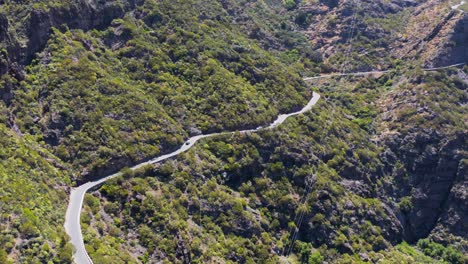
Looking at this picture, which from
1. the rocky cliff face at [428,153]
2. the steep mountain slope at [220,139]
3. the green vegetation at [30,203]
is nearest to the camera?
the green vegetation at [30,203]

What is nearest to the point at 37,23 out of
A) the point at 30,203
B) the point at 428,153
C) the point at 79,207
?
the point at 79,207

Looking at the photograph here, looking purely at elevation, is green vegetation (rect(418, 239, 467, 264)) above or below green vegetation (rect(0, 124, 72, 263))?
below

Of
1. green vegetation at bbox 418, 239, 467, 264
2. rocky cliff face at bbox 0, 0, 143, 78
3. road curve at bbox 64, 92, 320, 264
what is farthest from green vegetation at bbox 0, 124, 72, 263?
green vegetation at bbox 418, 239, 467, 264

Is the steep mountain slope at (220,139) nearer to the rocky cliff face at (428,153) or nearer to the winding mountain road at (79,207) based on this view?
the rocky cliff face at (428,153)

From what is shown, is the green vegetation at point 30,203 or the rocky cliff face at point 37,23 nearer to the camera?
the green vegetation at point 30,203

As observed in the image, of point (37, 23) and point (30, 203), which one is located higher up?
point (37, 23)

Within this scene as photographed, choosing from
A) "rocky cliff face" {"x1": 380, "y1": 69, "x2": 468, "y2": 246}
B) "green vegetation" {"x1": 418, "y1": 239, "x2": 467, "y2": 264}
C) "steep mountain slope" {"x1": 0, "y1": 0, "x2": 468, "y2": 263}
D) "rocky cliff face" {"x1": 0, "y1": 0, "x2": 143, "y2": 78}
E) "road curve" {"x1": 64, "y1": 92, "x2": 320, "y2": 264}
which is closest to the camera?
"road curve" {"x1": 64, "y1": 92, "x2": 320, "y2": 264}

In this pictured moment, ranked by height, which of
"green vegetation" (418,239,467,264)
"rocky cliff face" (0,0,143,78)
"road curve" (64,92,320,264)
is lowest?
"green vegetation" (418,239,467,264)

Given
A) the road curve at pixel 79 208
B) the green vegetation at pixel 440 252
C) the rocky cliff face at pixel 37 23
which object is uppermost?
the rocky cliff face at pixel 37 23

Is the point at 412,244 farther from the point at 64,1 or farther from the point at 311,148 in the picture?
the point at 64,1

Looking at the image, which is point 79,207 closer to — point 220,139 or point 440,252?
point 220,139

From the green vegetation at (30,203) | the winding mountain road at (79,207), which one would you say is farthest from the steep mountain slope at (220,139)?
the winding mountain road at (79,207)

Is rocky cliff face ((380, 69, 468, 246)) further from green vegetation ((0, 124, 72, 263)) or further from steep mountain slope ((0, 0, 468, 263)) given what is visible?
green vegetation ((0, 124, 72, 263))
